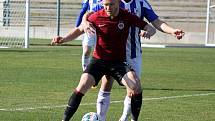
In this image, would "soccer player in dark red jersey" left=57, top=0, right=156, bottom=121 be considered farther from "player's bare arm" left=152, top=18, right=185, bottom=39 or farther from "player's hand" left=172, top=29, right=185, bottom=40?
"player's hand" left=172, top=29, right=185, bottom=40

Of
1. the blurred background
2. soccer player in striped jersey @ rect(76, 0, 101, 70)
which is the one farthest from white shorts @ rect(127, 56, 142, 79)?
the blurred background

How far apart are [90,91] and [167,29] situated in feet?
17.4

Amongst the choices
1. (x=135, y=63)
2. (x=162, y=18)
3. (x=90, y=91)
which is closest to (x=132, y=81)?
(x=135, y=63)

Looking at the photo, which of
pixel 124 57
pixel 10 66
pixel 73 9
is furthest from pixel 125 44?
pixel 73 9

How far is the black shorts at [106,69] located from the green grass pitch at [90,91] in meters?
1.43

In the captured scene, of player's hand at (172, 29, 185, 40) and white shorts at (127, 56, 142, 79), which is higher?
player's hand at (172, 29, 185, 40)

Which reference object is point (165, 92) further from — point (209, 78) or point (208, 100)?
point (209, 78)

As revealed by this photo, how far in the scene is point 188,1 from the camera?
43.3 metres

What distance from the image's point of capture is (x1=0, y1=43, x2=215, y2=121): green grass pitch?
1134 centimetres

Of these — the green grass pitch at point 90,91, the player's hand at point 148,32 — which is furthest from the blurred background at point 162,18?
the player's hand at point 148,32

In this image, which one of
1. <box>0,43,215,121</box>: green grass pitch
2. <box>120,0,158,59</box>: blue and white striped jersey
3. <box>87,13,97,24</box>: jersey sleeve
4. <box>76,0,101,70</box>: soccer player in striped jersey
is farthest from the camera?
<box>76,0,101,70</box>: soccer player in striped jersey

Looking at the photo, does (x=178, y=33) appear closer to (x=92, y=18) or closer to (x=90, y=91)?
(x=92, y=18)

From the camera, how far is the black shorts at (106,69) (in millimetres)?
9453

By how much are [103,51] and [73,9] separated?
1407 inches
